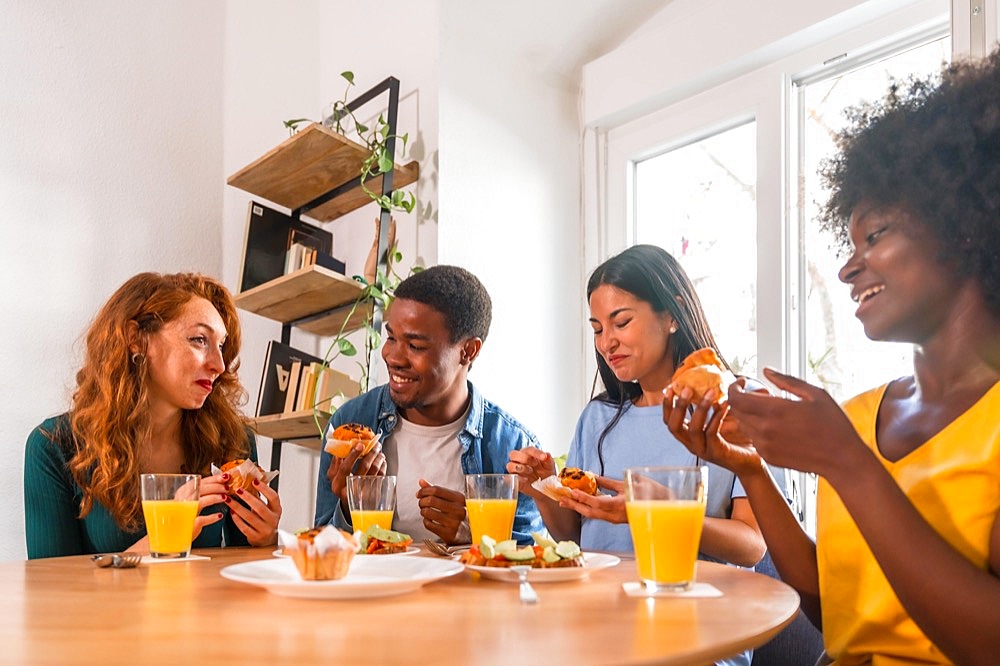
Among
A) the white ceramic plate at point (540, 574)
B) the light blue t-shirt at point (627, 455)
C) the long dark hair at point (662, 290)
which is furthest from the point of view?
the long dark hair at point (662, 290)

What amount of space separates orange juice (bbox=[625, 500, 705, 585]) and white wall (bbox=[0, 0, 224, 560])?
245 cm

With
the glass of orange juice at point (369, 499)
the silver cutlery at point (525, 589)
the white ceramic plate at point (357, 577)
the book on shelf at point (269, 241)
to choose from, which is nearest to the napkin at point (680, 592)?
the silver cutlery at point (525, 589)

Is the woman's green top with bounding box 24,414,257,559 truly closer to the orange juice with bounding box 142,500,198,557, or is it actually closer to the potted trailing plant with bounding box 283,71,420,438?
the orange juice with bounding box 142,500,198,557

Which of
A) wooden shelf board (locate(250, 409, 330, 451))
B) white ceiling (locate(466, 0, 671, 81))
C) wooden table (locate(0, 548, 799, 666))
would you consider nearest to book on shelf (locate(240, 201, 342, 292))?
wooden shelf board (locate(250, 409, 330, 451))

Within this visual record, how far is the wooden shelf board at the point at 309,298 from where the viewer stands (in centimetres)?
287

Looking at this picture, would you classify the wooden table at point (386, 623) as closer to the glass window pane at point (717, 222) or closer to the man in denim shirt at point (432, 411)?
the man in denim shirt at point (432, 411)

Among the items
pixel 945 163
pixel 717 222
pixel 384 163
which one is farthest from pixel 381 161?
pixel 945 163

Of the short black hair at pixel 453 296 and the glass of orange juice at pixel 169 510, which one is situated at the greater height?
the short black hair at pixel 453 296

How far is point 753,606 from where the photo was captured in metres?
0.97

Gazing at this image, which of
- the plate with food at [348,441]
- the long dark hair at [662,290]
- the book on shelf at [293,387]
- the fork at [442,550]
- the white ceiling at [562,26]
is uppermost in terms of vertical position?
the white ceiling at [562,26]

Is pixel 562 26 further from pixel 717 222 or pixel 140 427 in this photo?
pixel 140 427

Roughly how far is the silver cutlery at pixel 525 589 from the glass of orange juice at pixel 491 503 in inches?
12.1

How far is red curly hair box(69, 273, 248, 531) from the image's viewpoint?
6.29 ft

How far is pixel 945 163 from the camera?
1.34m
